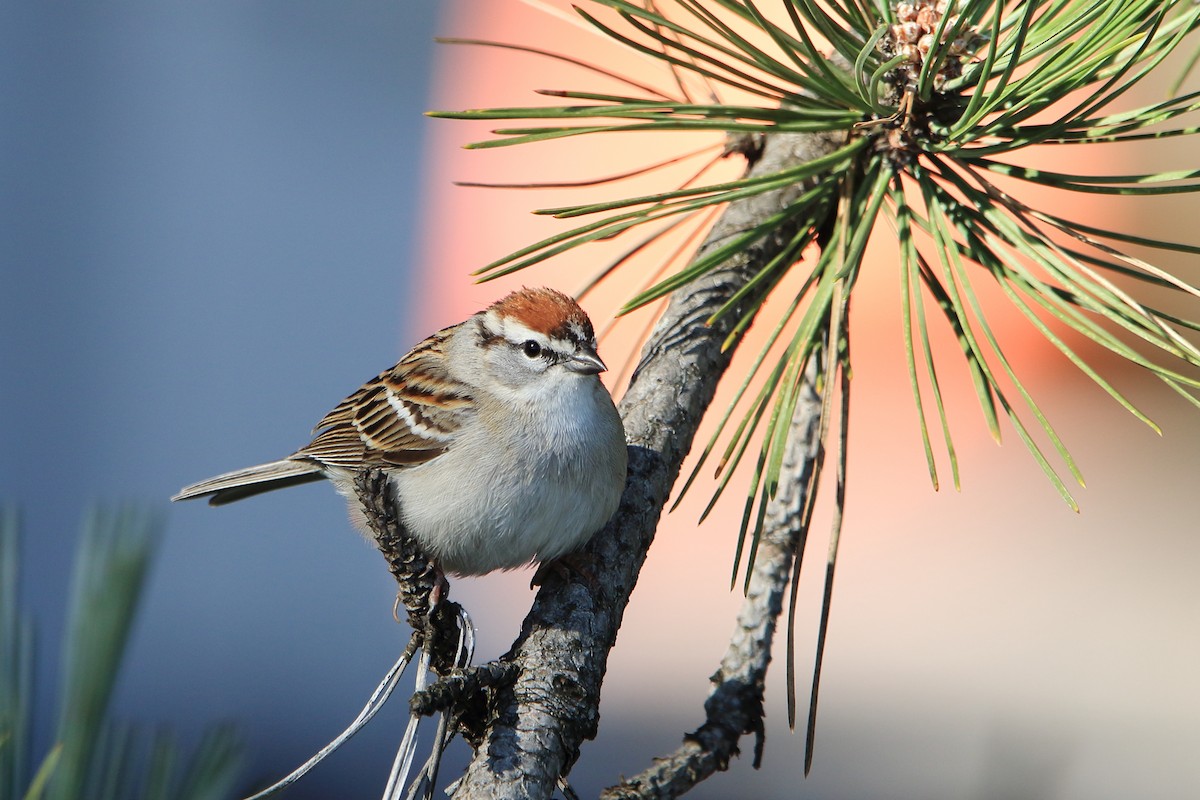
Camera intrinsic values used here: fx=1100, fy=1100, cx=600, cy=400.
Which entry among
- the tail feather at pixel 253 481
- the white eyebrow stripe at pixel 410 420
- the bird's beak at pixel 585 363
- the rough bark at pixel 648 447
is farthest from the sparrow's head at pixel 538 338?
the tail feather at pixel 253 481

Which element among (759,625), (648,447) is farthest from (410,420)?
(759,625)

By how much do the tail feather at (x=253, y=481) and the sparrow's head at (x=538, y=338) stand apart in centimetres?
39

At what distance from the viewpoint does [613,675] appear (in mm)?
2820

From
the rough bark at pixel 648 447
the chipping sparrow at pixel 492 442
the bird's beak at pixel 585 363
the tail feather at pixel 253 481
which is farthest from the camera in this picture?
the tail feather at pixel 253 481

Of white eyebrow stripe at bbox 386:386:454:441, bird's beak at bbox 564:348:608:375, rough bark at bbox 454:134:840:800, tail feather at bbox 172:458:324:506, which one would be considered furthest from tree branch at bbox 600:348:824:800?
tail feather at bbox 172:458:324:506

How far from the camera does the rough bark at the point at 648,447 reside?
0.84 meters

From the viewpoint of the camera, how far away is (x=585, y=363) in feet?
4.48

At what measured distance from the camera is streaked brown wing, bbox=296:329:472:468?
1.40 metres

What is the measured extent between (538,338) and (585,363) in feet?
0.26

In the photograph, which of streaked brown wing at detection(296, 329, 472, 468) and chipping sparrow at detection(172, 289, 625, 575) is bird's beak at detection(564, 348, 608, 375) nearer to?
chipping sparrow at detection(172, 289, 625, 575)

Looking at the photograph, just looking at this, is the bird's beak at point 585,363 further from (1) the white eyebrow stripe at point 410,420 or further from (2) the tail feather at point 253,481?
(2) the tail feather at point 253,481

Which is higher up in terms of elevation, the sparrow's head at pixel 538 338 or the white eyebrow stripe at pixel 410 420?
the sparrow's head at pixel 538 338

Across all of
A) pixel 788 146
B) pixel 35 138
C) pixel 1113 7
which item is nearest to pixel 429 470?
pixel 788 146

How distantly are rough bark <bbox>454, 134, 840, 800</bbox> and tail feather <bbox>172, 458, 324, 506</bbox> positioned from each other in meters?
0.71
